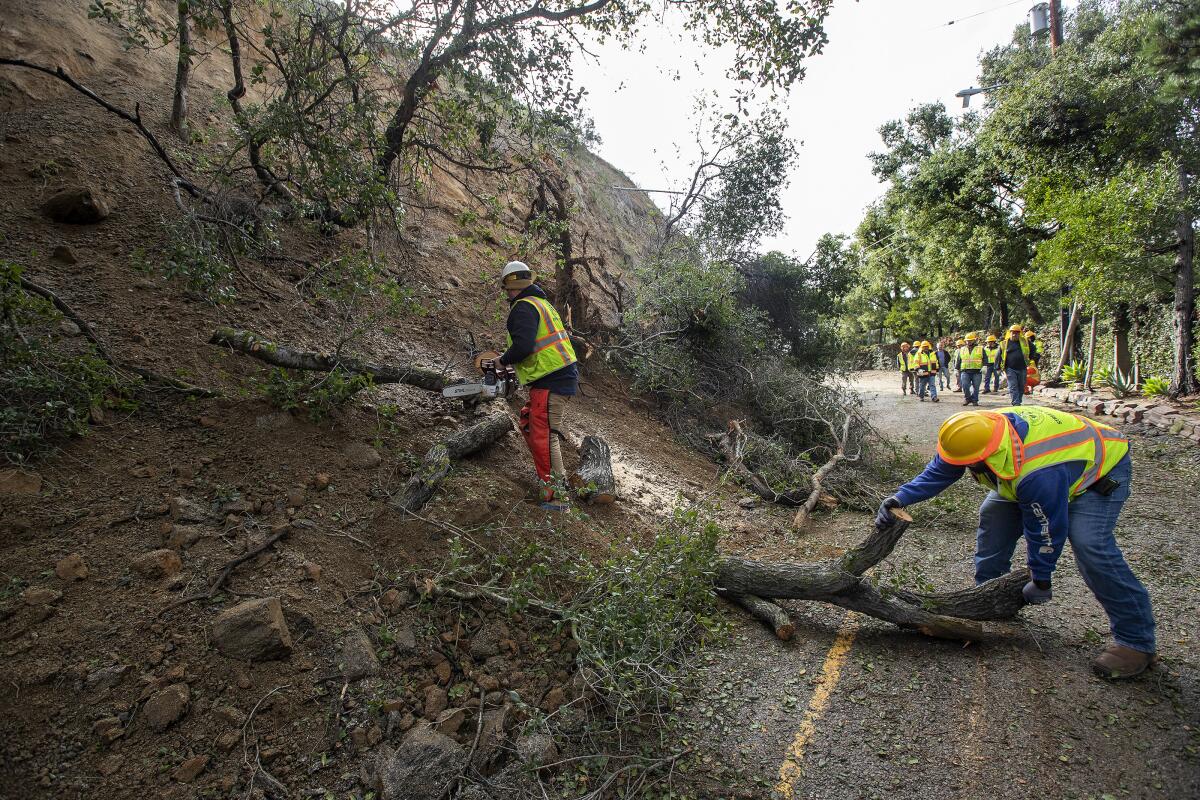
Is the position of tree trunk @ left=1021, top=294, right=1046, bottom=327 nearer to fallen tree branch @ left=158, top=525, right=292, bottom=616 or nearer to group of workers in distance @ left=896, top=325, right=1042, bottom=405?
group of workers in distance @ left=896, top=325, right=1042, bottom=405

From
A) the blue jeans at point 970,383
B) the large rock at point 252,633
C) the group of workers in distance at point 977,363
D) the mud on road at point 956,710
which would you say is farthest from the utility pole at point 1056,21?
the large rock at point 252,633

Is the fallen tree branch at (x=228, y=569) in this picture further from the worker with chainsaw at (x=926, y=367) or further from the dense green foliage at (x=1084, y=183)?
the worker with chainsaw at (x=926, y=367)

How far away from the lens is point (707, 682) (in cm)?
275

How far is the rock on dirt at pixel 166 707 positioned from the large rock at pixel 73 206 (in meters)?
4.43

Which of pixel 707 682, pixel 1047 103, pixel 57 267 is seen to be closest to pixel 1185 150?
pixel 1047 103

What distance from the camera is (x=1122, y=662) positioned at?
261 cm

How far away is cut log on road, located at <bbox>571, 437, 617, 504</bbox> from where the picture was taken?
14.2ft

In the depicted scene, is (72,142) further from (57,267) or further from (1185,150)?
(1185,150)

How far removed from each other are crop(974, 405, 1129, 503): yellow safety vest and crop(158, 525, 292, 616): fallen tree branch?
3.71 m

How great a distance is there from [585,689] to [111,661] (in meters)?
1.92

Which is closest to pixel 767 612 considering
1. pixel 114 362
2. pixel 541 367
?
pixel 541 367

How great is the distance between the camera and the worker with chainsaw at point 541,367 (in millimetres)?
3949

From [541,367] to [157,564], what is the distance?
2434 mm

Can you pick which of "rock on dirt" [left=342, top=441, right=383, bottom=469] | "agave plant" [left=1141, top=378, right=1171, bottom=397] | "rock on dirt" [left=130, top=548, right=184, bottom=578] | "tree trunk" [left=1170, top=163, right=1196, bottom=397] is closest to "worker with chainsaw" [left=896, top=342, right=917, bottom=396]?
"agave plant" [left=1141, top=378, right=1171, bottom=397]
